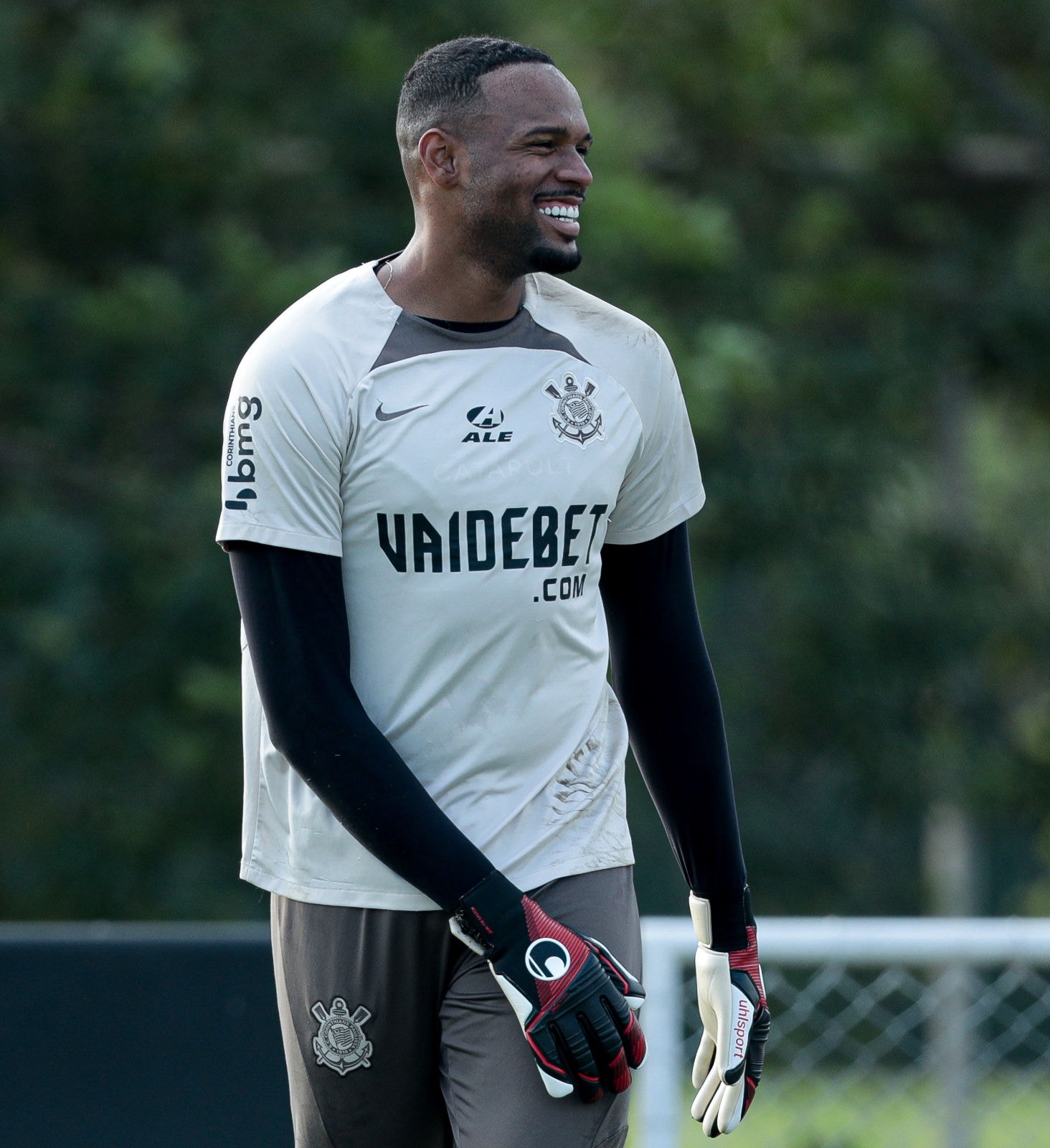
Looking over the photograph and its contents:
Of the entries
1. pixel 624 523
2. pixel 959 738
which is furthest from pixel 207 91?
pixel 624 523

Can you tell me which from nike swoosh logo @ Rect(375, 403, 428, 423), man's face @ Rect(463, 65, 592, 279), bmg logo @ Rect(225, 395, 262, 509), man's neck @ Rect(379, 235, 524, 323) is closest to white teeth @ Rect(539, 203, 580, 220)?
man's face @ Rect(463, 65, 592, 279)

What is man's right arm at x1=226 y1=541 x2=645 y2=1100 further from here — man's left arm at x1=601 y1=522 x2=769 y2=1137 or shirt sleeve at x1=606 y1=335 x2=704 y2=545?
shirt sleeve at x1=606 y1=335 x2=704 y2=545

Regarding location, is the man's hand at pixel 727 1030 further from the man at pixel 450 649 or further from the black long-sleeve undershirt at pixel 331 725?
the black long-sleeve undershirt at pixel 331 725

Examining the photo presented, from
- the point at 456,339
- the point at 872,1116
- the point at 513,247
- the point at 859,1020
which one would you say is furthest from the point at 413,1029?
the point at 859,1020

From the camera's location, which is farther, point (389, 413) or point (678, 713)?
point (678, 713)

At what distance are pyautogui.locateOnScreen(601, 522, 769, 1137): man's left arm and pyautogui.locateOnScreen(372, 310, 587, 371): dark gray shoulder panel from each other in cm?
31

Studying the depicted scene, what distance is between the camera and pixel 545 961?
2008 mm

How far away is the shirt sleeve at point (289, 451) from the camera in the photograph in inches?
80.9

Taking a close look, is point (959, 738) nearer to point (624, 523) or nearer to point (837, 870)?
point (837, 870)

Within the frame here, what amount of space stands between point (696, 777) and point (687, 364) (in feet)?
18.5

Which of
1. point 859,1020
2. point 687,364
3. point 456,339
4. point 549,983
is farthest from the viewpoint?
point 687,364

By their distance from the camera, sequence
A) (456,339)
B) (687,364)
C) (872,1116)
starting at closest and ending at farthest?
(456,339) → (872,1116) → (687,364)

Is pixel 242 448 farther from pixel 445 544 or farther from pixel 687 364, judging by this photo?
pixel 687 364

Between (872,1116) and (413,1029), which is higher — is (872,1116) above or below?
below
